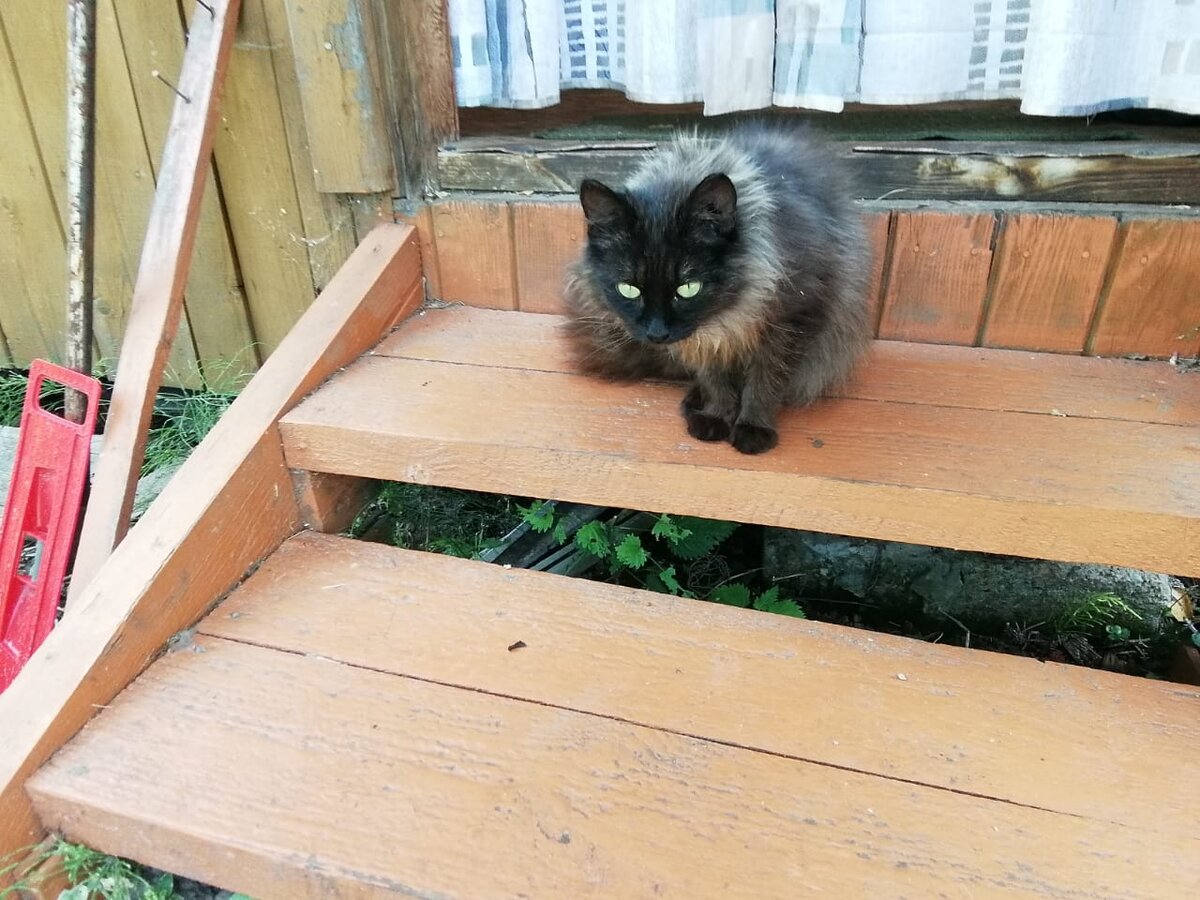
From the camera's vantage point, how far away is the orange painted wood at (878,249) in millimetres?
1794

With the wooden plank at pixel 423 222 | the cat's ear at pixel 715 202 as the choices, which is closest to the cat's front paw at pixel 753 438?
the cat's ear at pixel 715 202

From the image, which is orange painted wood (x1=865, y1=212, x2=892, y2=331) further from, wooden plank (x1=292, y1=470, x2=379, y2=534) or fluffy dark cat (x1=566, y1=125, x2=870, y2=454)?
wooden plank (x1=292, y1=470, x2=379, y2=534)

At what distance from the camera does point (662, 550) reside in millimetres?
2000

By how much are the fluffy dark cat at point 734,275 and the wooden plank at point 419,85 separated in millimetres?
635

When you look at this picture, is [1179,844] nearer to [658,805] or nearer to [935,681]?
[935,681]

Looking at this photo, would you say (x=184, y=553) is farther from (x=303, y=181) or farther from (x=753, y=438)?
(x=303, y=181)

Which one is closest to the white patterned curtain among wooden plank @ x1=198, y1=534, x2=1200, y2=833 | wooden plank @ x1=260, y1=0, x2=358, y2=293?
wooden plank @ x1=260, y1=0, x2=358, y2=293

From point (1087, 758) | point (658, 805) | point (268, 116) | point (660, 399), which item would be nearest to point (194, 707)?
point (658, 805)

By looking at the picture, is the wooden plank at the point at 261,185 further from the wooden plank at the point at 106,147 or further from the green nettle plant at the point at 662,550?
the green nettle plant at the point at 662,550

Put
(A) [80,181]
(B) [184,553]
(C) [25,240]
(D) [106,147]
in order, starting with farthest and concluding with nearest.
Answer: (C) [25,240] < (D) [106,147] < (A) [80,181] < (B) [184,553]

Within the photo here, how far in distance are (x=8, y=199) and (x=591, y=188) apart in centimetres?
205

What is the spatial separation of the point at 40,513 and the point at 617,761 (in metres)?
1.50

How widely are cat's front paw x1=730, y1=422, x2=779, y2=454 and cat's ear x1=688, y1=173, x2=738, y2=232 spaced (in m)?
0.36

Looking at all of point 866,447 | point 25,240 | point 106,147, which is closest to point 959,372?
point 866,447
